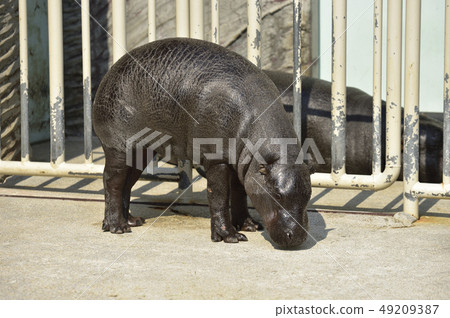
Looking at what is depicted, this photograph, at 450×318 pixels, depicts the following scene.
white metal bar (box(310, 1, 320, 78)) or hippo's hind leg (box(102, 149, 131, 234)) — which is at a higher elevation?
white metal bar (box(310, 1, 320, 78))

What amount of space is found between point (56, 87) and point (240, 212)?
1.61 meters

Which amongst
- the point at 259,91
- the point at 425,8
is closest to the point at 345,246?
the point at 259,91

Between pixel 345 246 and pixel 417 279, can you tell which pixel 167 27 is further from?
pixel 417 279

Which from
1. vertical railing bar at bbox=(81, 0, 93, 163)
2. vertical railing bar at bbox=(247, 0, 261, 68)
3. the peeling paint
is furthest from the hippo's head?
the peeling paint

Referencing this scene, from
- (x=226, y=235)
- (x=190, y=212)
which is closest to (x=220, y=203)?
(x=226, y=235)

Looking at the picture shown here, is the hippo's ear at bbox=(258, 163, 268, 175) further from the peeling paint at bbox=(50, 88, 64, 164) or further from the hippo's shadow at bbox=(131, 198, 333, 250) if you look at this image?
the peeling paint at bbox=(50, 88, 64, 164)

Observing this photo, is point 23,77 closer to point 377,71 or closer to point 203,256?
point 203,256

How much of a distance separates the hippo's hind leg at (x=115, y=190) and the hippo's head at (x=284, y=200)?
0.83 metres

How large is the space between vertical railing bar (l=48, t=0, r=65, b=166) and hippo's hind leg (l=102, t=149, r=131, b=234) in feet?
2.96

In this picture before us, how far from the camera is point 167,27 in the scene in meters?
7.29

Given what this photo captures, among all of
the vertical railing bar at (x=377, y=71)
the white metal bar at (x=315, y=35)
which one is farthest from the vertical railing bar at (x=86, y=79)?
the white metal bar at (x=315, y=35)

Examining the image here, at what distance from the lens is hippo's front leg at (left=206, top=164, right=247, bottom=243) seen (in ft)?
12.5

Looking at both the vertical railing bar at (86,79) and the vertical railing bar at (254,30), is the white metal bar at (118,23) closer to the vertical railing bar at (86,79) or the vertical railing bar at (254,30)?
the vertical railing bar at (86,79)
